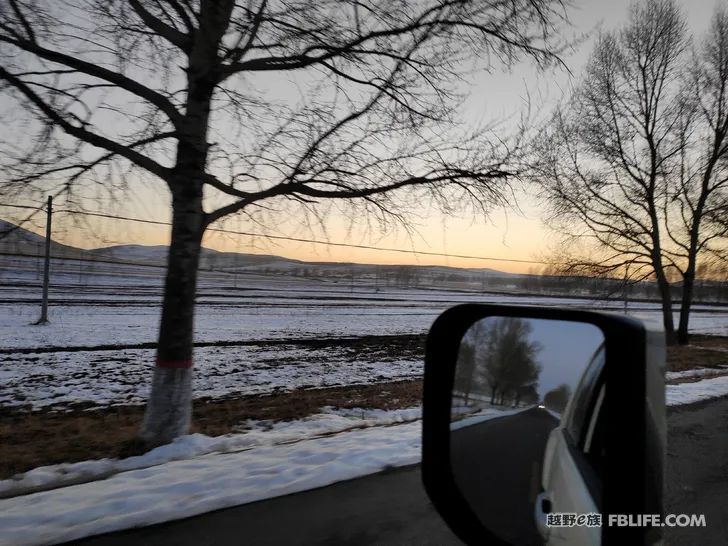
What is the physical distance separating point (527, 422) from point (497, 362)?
250mm

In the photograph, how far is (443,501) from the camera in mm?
1778

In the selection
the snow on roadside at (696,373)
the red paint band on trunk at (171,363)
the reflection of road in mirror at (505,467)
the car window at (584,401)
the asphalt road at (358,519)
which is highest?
the car window at (584,401)

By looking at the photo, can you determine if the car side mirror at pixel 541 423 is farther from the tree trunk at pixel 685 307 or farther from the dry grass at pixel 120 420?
the tree trunk at pixel 685 307

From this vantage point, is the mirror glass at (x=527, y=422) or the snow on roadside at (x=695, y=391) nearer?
the mirror glass at (x=527, y=422)

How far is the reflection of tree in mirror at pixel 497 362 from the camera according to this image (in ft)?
5.69

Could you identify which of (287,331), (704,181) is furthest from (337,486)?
(704,181)

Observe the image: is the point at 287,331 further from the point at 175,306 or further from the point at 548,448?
the point at 548,448

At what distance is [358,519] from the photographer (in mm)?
3762

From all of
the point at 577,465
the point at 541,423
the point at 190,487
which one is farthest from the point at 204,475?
the point at 577,465

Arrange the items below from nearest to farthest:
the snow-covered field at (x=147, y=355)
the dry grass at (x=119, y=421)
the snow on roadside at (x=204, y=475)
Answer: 1. the snow on roadside at (x=204, y=475)
2. the dry grass at (x=119, y=421)
3. the snow-covered field at (x=147, y=355)

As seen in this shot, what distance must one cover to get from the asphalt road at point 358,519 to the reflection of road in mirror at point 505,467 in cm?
192

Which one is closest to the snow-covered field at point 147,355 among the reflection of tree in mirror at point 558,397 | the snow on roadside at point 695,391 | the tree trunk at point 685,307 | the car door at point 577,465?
the snow on roadside at point 695,391

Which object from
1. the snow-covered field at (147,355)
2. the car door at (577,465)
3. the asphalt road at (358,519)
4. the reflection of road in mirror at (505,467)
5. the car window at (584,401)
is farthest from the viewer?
the snow-covered field at (147,355)

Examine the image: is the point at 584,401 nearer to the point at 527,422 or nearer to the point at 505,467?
the point at 527,422
